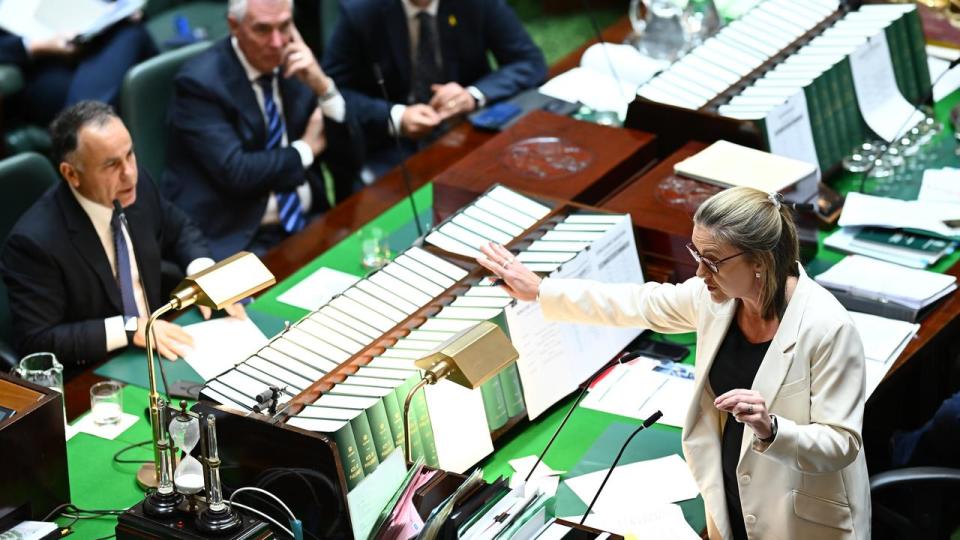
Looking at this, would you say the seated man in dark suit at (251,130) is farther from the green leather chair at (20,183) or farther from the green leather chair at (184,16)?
the green leather chair at (184,16)

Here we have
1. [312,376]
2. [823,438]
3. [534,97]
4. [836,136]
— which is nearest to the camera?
[823,438]

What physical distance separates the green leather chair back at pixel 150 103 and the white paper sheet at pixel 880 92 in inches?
98.9

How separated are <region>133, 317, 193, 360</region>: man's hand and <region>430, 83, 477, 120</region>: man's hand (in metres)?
1.79

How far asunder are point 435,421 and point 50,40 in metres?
3.85

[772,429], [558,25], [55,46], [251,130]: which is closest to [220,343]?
[251,130]

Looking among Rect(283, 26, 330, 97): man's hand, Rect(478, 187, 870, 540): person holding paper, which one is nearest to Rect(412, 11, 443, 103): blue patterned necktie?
Rect(283, 26, 330, 97): man's hand

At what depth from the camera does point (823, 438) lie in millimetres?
2902

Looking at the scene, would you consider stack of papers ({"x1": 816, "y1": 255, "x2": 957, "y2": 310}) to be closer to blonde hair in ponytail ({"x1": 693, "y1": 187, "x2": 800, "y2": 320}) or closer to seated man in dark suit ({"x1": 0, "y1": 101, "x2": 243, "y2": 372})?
blonde hair in ponytail ({"x1": 693, "y1": 187, "x2": 800, "y2": 320})

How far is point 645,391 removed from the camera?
3756 mm

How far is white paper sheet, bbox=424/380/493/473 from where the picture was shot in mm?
3326

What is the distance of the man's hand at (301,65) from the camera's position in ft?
16.6

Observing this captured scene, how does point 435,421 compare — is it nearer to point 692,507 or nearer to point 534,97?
point 692,507

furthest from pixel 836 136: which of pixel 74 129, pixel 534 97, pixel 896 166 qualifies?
pixel 74 129

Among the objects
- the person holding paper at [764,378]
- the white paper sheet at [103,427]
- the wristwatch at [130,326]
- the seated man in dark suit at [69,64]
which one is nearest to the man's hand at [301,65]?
the wristwatch at [130,326]
